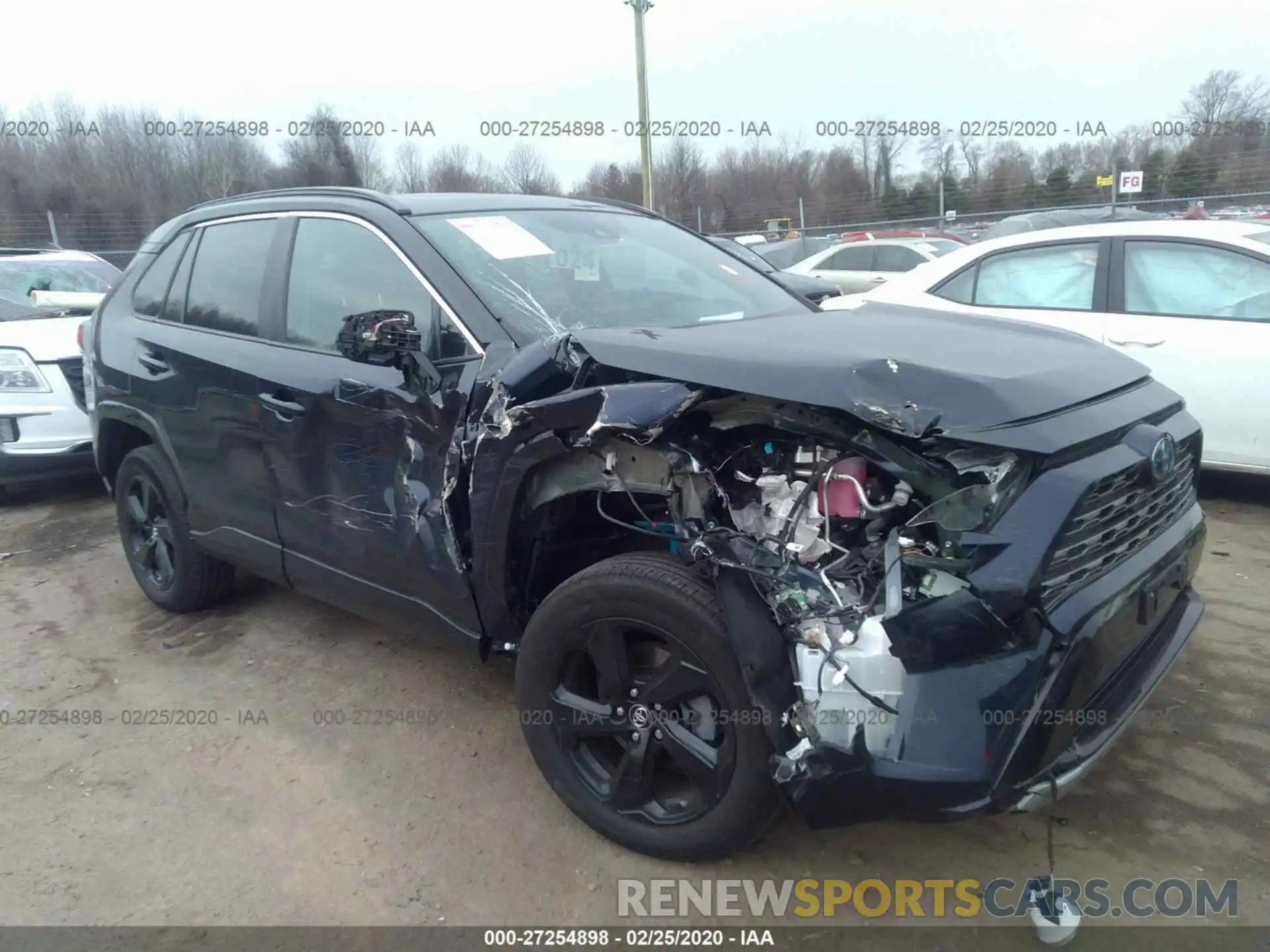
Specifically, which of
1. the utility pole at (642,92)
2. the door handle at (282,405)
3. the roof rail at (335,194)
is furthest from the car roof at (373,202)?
the utility pole at (642,92)

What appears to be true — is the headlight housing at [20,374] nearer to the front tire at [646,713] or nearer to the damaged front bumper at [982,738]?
the front tire at [646,713]

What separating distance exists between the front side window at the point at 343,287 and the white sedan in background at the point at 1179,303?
245 centimetres

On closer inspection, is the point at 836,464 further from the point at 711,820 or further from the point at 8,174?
the point at 8,174

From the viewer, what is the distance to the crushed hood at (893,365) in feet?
6.56

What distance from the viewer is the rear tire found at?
13.3 feet

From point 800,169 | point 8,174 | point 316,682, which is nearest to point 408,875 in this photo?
point 316,682

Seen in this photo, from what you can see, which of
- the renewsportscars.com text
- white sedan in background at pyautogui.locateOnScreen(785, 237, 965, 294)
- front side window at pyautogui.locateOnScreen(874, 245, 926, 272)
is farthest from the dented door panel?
front side window at pyautogui.locateOnScreen(874, 245, 926, 272)

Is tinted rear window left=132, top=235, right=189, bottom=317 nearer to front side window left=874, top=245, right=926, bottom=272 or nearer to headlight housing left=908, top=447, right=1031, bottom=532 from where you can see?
headlight housing left=908, top=447, right=1031, bottom=532

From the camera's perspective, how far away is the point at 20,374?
6.01m

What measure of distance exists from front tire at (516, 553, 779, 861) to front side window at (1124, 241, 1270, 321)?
3.99m

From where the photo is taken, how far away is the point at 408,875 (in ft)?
8.38

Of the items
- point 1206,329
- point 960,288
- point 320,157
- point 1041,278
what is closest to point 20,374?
point 960,288

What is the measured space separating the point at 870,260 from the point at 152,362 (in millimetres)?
11192

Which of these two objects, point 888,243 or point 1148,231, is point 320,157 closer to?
point 888,243
